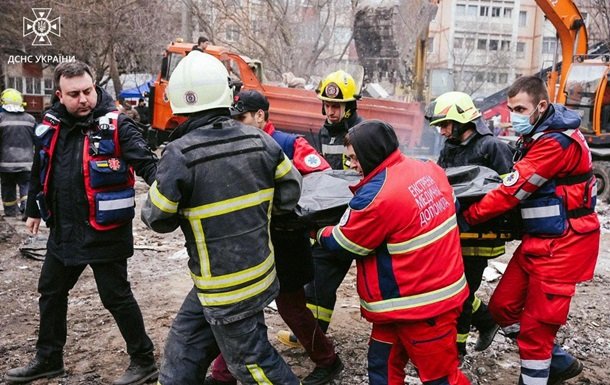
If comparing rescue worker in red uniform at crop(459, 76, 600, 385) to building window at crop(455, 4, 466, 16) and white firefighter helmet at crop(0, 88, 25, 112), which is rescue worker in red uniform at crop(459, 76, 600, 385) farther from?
building window at crop(455, 4, 466, 16)

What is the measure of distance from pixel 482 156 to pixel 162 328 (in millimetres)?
2628

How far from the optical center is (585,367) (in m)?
3.91

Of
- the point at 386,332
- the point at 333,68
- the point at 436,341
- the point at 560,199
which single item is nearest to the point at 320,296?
the point at 386,332

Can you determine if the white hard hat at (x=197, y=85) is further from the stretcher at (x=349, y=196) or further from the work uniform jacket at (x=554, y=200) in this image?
the work uniform jacket at (x=554, y=200)

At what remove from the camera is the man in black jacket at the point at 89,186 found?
3.25 m

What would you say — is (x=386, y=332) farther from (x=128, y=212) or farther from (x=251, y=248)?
(x=128, y=212)

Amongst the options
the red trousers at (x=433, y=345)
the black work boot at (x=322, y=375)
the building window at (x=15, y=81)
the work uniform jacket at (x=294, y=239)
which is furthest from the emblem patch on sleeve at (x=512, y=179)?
the building window at (x=15, y=81)

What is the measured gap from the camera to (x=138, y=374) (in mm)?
3473

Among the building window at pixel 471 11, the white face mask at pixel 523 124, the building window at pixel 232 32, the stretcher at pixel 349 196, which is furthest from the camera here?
the building window at pixel 471 11

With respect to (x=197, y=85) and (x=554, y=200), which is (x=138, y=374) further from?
(x=554, y=200)

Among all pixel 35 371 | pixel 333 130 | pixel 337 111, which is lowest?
pixel 35 371

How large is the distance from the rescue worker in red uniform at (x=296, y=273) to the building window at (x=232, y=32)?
1723cm

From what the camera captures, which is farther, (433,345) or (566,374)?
(566,374)

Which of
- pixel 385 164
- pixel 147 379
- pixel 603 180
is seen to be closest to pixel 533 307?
pixel 385 164
